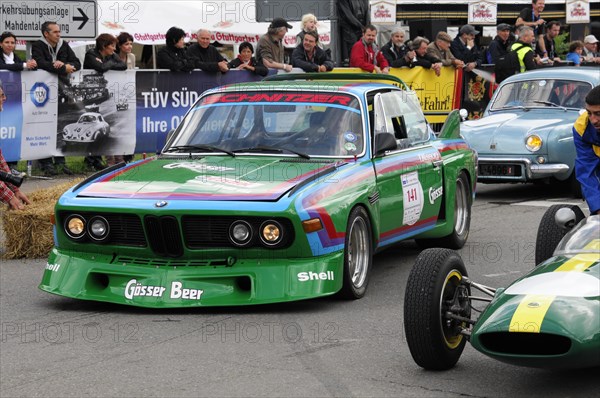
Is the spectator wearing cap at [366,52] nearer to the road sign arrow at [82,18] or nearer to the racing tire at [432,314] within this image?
the road sign arrow at [82,18]

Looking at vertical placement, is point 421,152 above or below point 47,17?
below

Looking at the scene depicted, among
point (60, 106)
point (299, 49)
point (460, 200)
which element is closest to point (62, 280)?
point (460, 200)

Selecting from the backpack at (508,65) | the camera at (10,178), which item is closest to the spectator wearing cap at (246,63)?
the backpack at (508,65)

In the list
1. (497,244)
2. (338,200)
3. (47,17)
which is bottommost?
(497,244)

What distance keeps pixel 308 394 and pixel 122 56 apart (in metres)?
11.6

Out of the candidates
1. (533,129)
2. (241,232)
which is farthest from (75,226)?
(533,129)

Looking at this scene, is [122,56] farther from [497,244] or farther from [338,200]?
[338,200]

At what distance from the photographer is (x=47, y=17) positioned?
51.6ft

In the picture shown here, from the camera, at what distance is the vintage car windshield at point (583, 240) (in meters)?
6.01

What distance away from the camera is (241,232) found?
7.66 metres

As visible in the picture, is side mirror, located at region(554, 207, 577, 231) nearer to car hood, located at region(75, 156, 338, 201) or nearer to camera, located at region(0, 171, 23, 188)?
car hood, located at region(75, 156, 338, 201)

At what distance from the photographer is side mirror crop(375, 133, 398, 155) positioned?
8859 millimetres

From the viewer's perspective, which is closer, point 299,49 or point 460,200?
point 460,200

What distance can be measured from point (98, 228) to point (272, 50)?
978 cm
